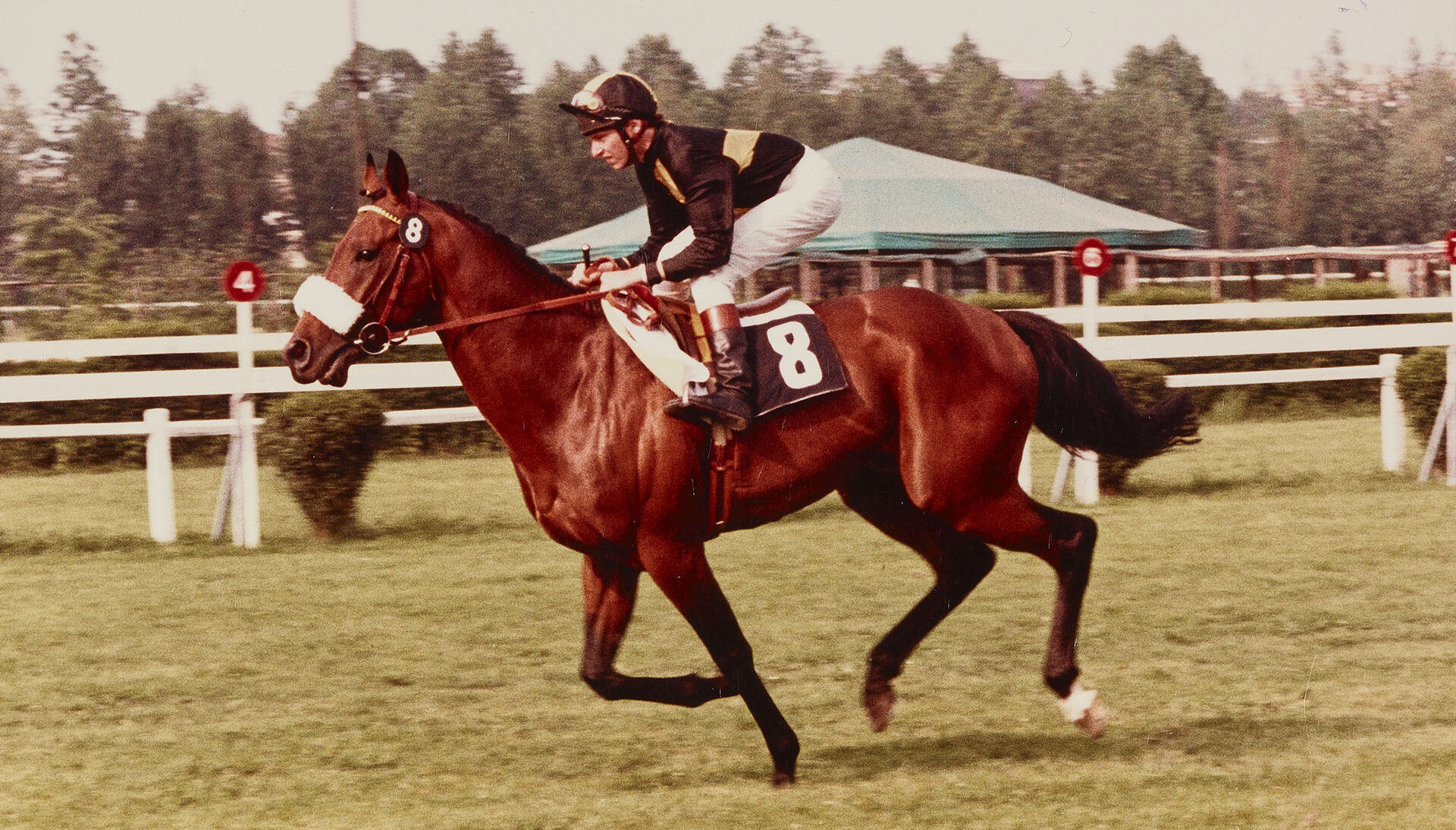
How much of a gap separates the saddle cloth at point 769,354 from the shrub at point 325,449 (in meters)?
4.85

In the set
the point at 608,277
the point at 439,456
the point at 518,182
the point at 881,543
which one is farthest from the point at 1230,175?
the point at 608,277

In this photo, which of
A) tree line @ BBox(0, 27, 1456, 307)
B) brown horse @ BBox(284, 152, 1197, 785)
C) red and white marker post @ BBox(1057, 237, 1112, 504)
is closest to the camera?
brown horse @ BBox(284, 152, 1197, 785)

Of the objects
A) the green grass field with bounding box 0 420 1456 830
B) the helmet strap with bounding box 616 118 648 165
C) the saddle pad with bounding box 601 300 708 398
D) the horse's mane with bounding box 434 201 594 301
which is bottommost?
the green grass field with bounding box 0 420 1456 830

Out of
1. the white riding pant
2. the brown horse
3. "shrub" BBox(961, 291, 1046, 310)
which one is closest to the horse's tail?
the brown horse

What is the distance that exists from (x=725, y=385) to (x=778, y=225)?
0.56 m

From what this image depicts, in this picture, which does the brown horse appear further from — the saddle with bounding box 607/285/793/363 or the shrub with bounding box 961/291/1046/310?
the shrub with bounding box 961/291/1046/310

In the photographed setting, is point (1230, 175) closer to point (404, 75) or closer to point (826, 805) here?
point (404, 75)

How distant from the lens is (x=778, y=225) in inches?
182

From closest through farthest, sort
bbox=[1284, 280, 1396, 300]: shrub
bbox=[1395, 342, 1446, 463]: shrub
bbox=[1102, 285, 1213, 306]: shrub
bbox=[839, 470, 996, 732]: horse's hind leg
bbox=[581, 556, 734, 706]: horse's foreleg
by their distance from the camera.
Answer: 1. bbox=[581, 556, 734, 706]: horse's foreleg
2. bbox=[839, 470, 996, 732]: horse's hind leg
3. bbox=[1395, 342, 1446, 463]: shrub
4. bbox=[1102, 285, 1213, 306]: shrub
5. bbox=[1284, 280, 1396, 300]: shrub

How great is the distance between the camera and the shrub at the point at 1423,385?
10.4 m

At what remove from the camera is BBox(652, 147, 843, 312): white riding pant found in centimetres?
452

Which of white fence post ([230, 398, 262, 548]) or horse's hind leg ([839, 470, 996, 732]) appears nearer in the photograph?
horse's hind leg ([839, 470, 996, 732])

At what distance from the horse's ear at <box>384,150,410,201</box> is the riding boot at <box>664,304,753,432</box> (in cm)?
88

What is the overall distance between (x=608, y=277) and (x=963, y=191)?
21038 millimetres
